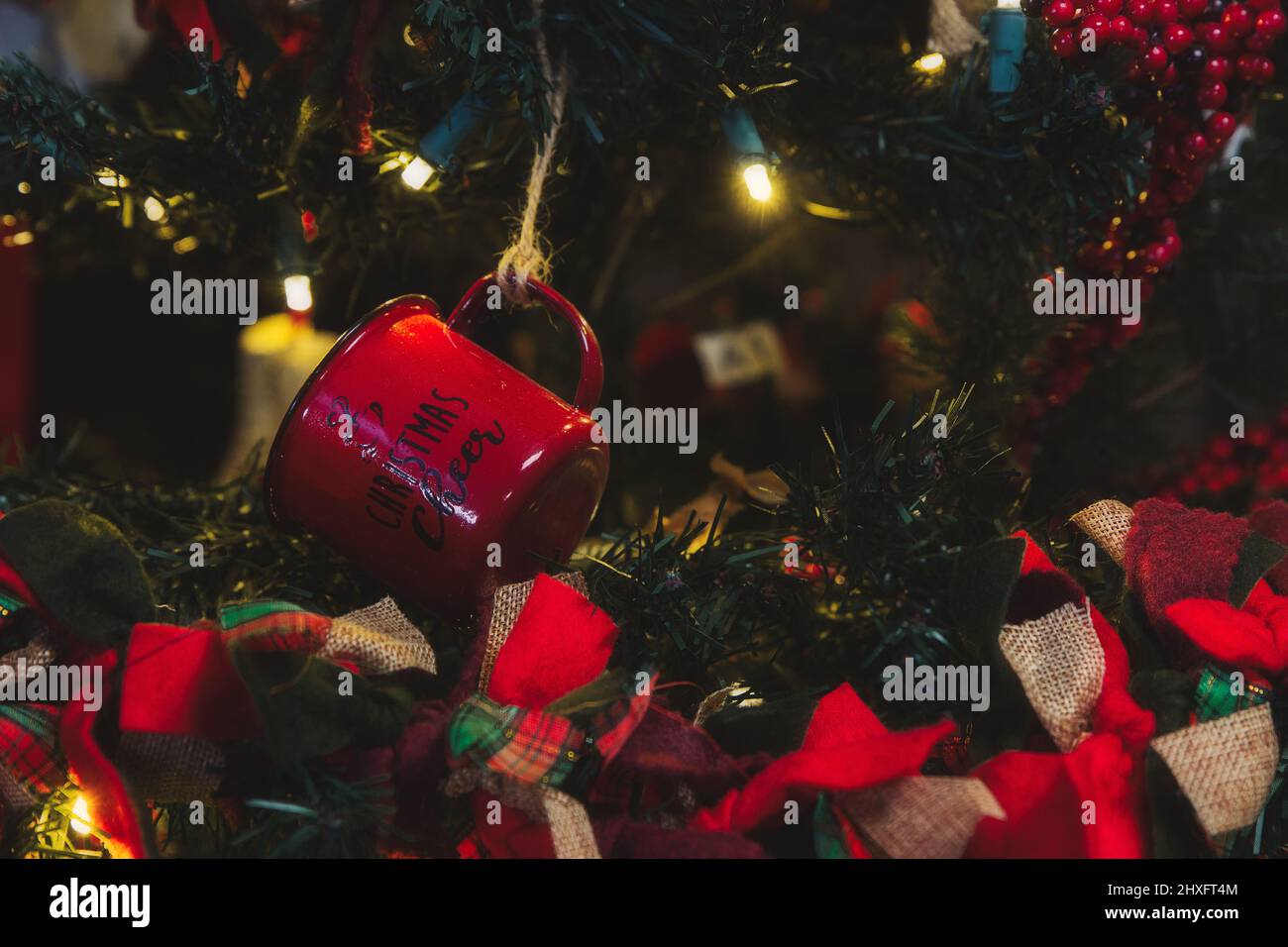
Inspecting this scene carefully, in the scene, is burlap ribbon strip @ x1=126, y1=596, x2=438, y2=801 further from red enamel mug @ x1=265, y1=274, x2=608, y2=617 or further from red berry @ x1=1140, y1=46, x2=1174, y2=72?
red berry @ x1=1140, y1=46, x2=1174, y2=72

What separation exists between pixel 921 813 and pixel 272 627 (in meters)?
0.29

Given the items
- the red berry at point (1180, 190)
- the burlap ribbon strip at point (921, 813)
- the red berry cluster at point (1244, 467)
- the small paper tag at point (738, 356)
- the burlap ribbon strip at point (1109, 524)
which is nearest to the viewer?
the burlap ribbon strip at point (921, 813)

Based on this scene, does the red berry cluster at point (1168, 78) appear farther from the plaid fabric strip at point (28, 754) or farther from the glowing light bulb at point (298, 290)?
the plaid fabric strip at point (28, 754)

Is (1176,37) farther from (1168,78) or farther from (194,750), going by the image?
(194,750)

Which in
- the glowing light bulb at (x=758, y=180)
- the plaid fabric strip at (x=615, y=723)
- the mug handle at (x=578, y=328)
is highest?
the glowing light bulb at (x=758, y=180)

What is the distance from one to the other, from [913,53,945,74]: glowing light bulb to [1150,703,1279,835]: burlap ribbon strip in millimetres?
410

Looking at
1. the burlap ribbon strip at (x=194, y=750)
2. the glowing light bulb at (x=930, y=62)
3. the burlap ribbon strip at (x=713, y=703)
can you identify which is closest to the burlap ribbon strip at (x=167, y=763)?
the burlap ribbon strip at (x=194, y=750)

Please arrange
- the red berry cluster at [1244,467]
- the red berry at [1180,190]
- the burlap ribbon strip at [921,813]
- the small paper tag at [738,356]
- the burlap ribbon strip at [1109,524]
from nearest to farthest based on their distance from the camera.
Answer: the burlap ribbon strip at [921,813]
the burlap ribbon strip at [1109,524]
the red berry at [1180,190]
the red berry cluster at [1244,467]
the small paper tag at [738,356]

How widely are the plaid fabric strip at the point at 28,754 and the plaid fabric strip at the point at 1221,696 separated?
53cm

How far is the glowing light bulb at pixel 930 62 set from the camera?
0.60 m

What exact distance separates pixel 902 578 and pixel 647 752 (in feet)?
0.54

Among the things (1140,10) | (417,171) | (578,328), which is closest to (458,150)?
(417,171)
